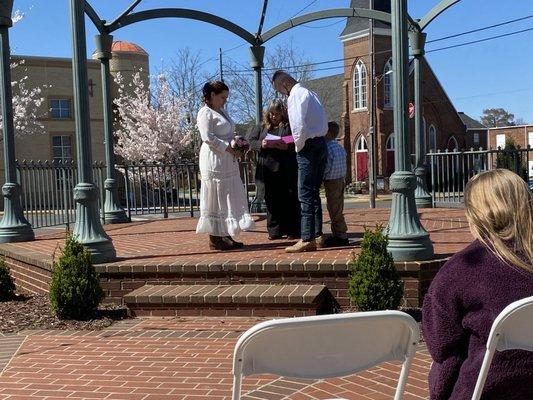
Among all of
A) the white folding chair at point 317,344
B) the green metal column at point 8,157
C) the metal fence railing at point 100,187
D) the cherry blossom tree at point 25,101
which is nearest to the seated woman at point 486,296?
the white folding chair at point 317,344

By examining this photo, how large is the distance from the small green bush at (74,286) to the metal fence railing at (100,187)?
5.62 m

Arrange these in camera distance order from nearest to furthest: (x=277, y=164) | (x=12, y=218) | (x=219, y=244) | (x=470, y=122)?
(x=219, y=244)
(x=277, y=164)
(x=12, y=218)
(x=470, y=122)

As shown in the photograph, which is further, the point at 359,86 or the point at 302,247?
the point at 359,86

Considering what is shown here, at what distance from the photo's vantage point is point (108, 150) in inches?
452

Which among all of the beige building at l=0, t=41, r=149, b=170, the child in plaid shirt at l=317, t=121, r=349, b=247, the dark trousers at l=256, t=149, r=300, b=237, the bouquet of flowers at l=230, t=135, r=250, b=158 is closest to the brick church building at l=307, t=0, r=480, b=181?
the beige building at l=0, t=41, r=149, b=170

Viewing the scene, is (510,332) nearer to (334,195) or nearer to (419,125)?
(334,195)

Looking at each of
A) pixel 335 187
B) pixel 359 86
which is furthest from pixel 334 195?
pixel 359 86

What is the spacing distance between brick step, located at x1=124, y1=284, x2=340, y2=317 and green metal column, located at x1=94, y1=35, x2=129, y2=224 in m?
5.63

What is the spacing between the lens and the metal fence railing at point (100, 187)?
12125 mm

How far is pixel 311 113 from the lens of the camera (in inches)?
252

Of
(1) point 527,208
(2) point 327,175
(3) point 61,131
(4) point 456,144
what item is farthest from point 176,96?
(1) point 527,208

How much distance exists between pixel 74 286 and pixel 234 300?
1482 millimetres

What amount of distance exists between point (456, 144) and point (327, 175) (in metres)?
39.6

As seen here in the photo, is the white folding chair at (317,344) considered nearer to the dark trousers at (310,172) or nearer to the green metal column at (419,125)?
the dark trousers at (310,172)
